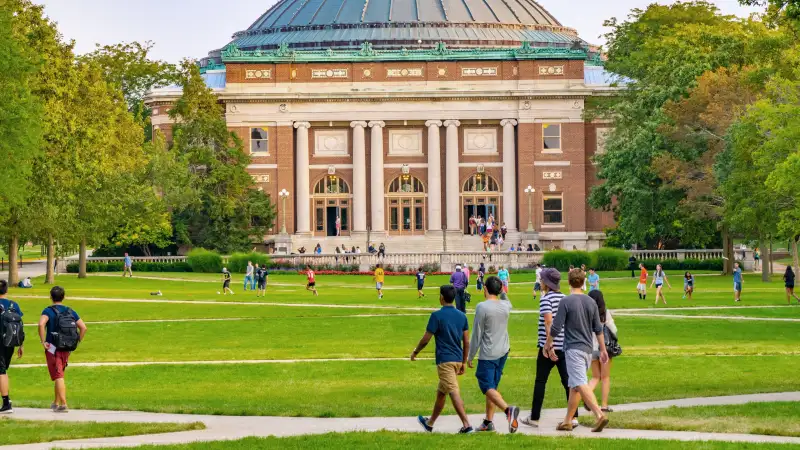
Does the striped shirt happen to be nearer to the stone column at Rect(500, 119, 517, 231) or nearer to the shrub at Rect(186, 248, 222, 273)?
the shrub at Rect(186, 248, 222, 273)

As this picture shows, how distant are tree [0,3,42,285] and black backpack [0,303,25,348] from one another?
30.3 m

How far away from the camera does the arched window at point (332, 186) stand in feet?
352

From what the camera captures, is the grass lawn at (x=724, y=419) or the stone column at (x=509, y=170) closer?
the grass lawn at (x=724, y=419)

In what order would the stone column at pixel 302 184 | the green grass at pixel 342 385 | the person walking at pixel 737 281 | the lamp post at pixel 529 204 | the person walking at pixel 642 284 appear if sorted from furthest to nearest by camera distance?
the stone column at pixel 302 184 < the lamp post at pixel 529 204 < the person walking at pixel 642 284 < the person walking at pixel 737 281 < the green grass at pixel 342 385

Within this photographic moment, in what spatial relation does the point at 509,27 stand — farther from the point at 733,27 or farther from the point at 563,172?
the point at 733,27

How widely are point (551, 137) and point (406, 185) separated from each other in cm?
1045

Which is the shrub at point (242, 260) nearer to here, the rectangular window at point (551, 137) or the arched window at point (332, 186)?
the arched window at point (332, 186)

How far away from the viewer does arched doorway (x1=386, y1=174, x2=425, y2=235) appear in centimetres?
10675

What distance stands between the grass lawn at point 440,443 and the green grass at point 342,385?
3145 millimetres

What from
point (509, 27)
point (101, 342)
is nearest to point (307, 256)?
point (509, 27)

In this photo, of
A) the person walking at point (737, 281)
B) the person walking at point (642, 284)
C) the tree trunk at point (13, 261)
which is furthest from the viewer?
the tree trunk at point (13, 261)

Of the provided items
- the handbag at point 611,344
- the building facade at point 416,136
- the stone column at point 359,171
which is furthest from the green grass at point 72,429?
the stone column at point 359,171

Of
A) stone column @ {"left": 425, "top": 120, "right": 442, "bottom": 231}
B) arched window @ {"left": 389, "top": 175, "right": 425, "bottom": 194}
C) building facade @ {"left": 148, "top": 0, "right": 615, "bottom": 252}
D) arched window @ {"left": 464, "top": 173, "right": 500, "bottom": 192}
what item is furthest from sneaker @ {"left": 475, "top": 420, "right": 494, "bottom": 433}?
arched window @ {"left": 389, "top": 175, "right": 425, "bottom": 194}

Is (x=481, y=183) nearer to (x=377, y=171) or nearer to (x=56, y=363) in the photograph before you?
(x=377, y=171)
